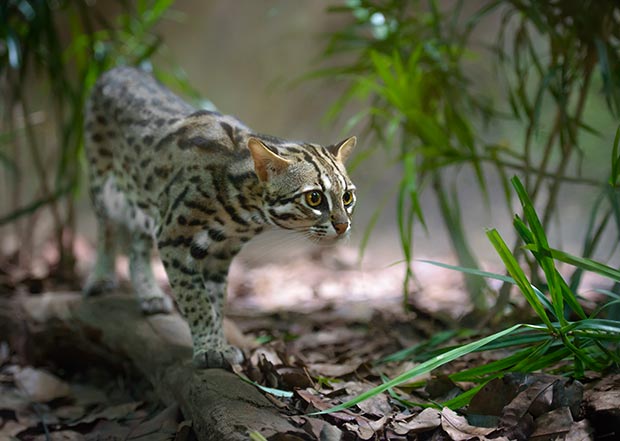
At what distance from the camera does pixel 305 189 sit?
2.44 meters

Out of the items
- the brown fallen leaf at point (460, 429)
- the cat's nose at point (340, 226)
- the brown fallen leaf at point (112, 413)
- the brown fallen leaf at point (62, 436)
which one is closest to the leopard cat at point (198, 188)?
the cat's nose at point (340, 226)

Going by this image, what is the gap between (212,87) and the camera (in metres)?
7.01

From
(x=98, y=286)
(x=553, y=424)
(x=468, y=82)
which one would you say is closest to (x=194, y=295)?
(x=98, y=286)

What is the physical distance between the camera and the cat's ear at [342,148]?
2668mm

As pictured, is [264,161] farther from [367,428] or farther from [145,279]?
[145,279]

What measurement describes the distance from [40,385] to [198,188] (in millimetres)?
1382

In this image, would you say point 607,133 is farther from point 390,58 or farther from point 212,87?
point 212,87

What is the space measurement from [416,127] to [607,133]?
2068mm

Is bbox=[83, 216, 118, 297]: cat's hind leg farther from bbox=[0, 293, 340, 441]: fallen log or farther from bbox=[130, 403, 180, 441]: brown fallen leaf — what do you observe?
bbox=[130, 403, 180, 441]: brown fallen leaf

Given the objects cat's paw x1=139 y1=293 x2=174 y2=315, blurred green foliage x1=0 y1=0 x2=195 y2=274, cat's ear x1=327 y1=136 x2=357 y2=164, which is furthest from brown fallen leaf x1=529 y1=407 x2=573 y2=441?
blurred green foliage x1=0 y1=0 x2=195 y2=274

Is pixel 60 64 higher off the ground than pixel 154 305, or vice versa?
pixel 60 64

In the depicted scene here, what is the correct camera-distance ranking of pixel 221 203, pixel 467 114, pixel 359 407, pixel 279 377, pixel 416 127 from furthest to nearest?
pixel 467 114
pixel 416 127
pixel 221 203
pixel 279 377
pixel 359 407

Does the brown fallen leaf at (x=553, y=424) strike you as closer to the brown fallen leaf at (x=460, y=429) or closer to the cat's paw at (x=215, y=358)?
the brown fallen leaf at (x=460, y=429)

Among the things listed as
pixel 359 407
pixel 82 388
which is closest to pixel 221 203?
pixel 359 407
